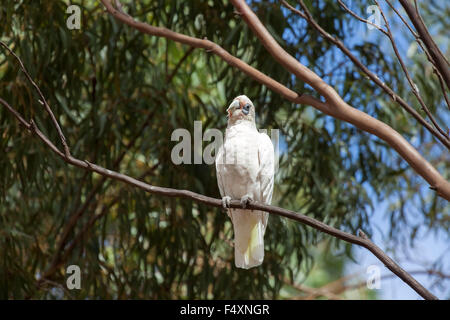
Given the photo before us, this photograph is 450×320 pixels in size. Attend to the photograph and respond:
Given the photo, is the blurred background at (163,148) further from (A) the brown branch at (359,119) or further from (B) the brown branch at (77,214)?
(A) the brown branch at (359,119)

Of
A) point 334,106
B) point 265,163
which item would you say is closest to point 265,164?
point 265,163

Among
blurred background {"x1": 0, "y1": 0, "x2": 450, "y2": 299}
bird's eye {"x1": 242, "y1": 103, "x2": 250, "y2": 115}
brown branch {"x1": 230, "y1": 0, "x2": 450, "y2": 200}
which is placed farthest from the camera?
blurred background {"x1": 0, "y1": 0, "x2": 450, "y2": 299}

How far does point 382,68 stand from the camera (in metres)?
2.85

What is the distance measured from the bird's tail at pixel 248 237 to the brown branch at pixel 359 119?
659mm

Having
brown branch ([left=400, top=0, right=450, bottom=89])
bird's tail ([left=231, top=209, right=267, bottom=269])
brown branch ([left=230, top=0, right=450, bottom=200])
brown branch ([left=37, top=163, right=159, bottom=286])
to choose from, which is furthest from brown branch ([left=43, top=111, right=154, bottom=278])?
brown branch ([left=400, top=0, right=450, bottom=89])

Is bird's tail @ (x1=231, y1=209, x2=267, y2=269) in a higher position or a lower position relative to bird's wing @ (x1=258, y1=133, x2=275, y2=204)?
lower

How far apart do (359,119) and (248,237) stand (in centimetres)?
73

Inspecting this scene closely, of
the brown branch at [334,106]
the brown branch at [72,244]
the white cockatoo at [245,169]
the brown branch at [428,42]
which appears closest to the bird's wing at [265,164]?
the white cockatoo at [245,169]

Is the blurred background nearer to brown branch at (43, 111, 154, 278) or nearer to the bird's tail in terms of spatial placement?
brown branch at (43, 111, 154, 278)

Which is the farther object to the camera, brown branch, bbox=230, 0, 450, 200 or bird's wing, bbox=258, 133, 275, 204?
bird's wing, bbox=258, 133, 275, 204

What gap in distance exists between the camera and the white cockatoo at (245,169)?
5.85ft

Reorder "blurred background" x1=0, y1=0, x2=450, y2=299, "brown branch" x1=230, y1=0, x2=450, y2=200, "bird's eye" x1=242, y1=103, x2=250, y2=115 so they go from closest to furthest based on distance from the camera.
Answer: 1. "brown branch" x1=230, y1=0, x2=450, y2=200
2. "bird's eye" x1=242, y1=103, x2=250, y2=115
3. "blurred background" x1=0, y1=0, x2=450, y2=299

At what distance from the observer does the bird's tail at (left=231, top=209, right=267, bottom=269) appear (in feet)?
5.87

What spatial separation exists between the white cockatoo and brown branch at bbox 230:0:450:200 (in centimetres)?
46
